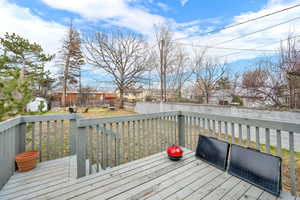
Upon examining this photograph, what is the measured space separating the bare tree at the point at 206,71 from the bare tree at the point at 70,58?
13055 millimetres

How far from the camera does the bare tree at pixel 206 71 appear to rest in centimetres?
982

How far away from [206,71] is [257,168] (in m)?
9.72

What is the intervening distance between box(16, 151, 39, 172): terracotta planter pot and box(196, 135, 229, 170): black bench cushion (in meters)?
2.81

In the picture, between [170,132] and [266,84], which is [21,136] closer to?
[170,132]

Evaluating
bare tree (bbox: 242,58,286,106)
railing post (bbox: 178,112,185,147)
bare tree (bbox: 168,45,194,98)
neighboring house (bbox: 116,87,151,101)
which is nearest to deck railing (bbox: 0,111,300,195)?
railing post (bbox: 178,112,185,147)

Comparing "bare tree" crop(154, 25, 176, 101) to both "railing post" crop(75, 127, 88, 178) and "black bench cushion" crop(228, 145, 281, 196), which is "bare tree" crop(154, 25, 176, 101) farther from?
"railing post" crop(75, 127, 88, 178)

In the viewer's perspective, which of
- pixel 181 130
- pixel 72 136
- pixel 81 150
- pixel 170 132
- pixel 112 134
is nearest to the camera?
pixel 81 150

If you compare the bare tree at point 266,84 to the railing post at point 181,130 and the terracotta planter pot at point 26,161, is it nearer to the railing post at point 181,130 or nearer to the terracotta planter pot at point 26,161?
the railing post at point 181,130

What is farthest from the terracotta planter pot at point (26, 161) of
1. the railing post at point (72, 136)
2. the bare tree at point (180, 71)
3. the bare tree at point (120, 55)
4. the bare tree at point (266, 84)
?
the bare tree at point (120, 55)

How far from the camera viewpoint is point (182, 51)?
1105 centimetres

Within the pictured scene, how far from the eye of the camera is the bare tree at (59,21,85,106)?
15383 mm

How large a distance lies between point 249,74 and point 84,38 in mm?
13484

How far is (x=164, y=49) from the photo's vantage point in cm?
1059

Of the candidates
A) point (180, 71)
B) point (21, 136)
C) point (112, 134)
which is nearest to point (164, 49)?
point (180, 71)
